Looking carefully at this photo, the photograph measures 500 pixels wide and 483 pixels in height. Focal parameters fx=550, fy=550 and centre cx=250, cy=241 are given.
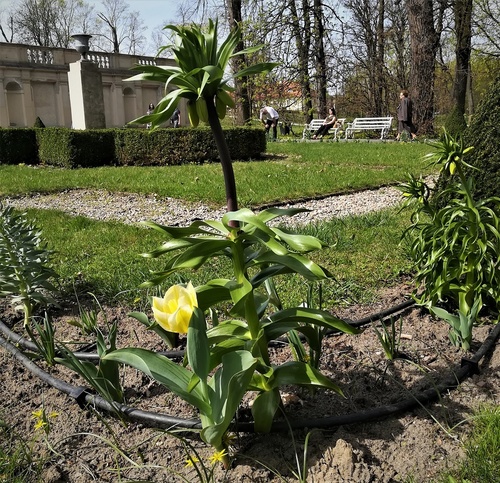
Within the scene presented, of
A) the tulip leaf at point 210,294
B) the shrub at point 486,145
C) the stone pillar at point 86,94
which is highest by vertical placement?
the stone pillar at point 86,94

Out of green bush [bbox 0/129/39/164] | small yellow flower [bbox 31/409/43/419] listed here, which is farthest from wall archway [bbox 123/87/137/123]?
small yellow flower [bbox 31/409/43/419]

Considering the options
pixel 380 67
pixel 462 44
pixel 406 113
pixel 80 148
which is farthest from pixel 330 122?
pixel 80 148

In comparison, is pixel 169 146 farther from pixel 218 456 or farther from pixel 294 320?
pixel 218 456

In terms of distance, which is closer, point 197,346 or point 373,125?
point 197,346

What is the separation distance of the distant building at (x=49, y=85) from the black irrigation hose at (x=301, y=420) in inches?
1409

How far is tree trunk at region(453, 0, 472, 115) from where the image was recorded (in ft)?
75.6

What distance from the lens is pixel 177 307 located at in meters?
1.61

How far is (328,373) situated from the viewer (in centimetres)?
239

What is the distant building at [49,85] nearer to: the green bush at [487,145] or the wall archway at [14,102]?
the wall archway at [14,102]

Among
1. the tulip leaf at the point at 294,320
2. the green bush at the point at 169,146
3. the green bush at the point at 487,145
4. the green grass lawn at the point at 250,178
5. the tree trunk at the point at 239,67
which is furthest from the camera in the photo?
the tree trunk at the point at 239,67

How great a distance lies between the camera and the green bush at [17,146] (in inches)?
635

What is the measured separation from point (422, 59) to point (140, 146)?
1309 cm

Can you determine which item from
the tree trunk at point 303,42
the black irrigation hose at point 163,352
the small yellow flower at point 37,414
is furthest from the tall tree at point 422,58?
the small yellow flower at point 37,414

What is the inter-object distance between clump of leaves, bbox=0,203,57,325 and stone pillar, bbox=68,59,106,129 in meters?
16.6
